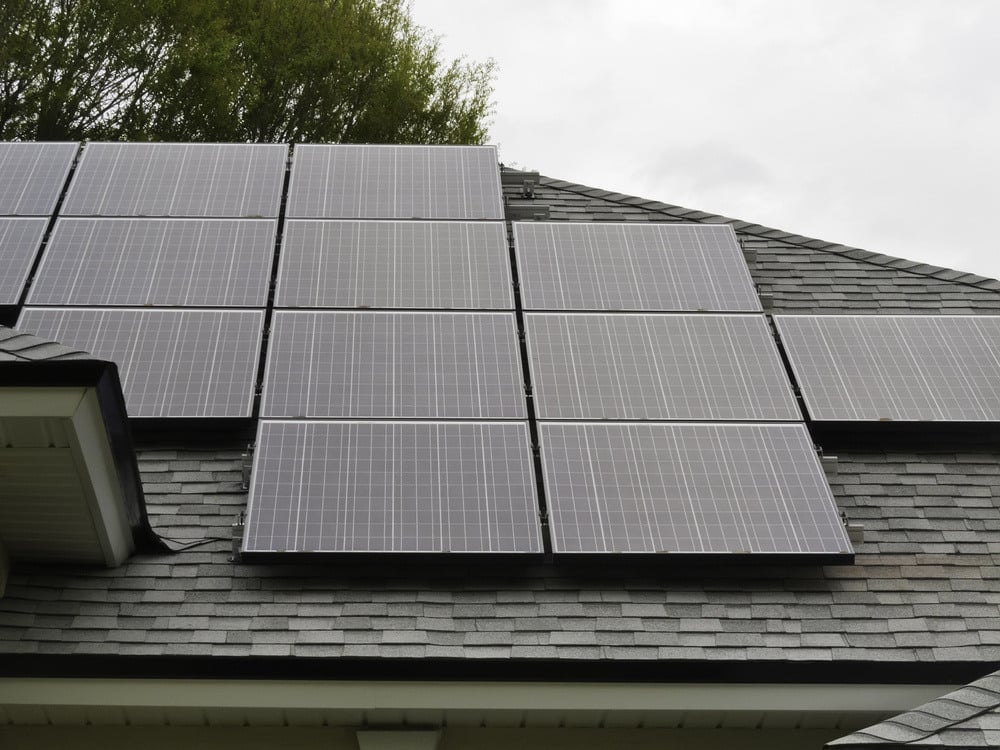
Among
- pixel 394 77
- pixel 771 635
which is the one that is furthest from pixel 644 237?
pixel 394 77


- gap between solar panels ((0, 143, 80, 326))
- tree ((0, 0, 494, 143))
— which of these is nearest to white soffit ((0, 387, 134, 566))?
gap between solar panels ((0, 143, 80, 326))

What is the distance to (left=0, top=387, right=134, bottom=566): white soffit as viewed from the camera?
5832 millimetres

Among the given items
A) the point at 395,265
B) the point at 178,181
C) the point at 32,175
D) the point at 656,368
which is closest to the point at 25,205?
the point at 32,175

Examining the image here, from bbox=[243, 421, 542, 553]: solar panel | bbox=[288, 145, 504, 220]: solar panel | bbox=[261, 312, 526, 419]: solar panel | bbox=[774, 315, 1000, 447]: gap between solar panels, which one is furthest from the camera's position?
bbox=[288, 145, 504, 220]: solar panel

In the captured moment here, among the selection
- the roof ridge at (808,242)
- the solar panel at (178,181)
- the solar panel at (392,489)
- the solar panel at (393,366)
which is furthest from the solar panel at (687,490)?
the solar panel at (178,181)

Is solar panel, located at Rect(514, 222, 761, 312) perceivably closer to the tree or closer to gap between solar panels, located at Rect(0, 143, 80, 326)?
gap between solar panels, located at Rect(0, 143, 80, 326)

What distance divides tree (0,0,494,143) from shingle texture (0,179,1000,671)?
13.6 meters

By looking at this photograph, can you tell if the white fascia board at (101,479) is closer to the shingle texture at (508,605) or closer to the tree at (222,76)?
the shingle texture at (508,605)

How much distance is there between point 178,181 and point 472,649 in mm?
5697

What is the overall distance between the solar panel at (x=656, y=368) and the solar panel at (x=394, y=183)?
1808 mm

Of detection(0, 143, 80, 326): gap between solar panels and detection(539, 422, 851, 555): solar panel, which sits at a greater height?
detection(0, 143, 80, 326): gap between solar panels

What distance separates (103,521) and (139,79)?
15.2m

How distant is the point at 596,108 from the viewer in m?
56.3

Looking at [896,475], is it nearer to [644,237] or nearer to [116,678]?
[644,237]
